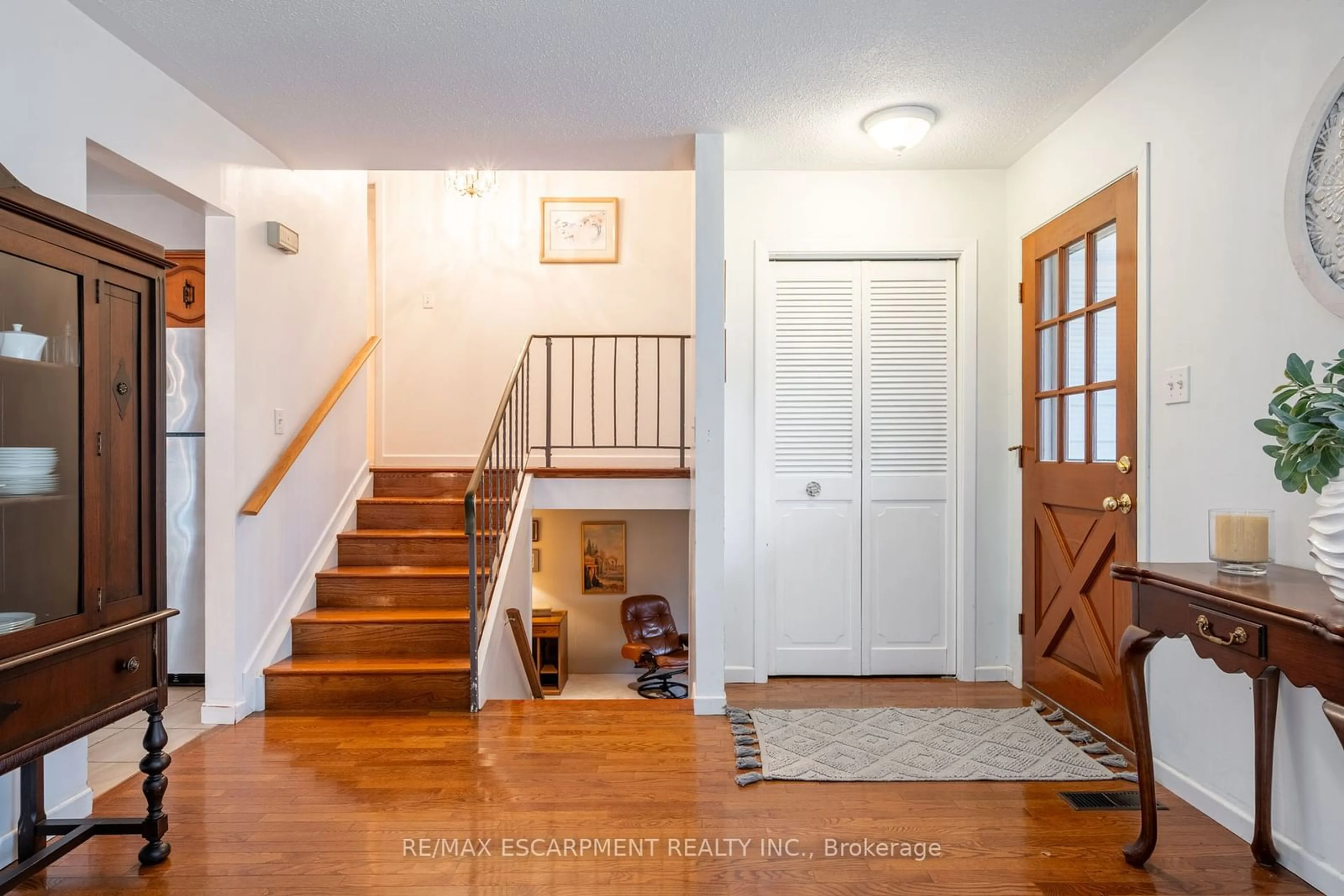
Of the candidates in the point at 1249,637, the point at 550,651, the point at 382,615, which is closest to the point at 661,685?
the point at 550,651

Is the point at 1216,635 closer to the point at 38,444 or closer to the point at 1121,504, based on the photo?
the point at 1121,504

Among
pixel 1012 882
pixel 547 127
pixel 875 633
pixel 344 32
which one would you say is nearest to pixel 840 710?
pixel 875 633

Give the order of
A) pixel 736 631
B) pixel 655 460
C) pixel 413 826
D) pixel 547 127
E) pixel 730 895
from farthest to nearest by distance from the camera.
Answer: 1. pixel 655 460
2. pixel 736 631
3. pixel 547 127
4. pixel 413 826
5. pixel 730 895

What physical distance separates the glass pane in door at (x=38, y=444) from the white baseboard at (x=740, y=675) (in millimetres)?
2688

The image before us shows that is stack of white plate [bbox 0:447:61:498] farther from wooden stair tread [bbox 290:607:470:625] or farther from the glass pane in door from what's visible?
wooden stair tread [bbox 290:607:470:625]

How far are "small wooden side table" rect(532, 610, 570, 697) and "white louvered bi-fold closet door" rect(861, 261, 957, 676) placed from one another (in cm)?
342

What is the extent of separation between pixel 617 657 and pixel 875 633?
369cm

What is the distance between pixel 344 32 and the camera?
8.37 ft

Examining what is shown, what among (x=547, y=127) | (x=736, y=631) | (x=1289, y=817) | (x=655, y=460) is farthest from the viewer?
(x=655, y=460)

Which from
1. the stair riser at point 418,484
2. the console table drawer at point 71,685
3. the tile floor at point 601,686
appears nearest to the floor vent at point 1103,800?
the console table drawer at point 71,685

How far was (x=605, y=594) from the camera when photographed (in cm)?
712

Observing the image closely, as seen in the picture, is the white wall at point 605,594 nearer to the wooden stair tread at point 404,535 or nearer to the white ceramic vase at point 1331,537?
the wooden stair tread at point 404,535

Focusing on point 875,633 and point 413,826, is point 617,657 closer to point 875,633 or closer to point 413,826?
point 875,633

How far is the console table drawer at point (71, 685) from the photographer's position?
1.72 metres
